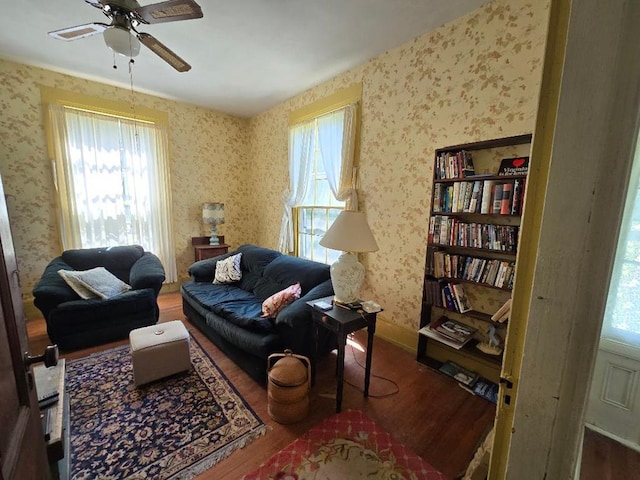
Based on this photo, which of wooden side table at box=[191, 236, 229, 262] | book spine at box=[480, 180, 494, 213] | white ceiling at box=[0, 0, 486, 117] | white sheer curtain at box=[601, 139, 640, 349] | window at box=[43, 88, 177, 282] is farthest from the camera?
wooden side table at box=[191, 236, 229, 262]

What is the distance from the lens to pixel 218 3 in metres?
1.93

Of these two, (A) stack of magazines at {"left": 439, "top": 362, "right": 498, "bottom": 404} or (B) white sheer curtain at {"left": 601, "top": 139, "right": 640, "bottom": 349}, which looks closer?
(B) white sheer curtain at {"left": 601, "top": 139, "right": 640, "bottom": 349}

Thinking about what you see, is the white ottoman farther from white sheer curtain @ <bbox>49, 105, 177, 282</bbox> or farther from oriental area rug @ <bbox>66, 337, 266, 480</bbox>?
white sheer curtain @ <bbox>49, 105, 177, 282</bbox>

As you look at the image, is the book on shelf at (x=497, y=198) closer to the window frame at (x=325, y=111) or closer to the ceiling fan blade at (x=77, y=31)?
the window frame at (x=325, y=111)

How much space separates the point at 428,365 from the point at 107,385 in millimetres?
2590

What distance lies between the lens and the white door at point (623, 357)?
1.39 metres

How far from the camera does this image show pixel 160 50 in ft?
6.39

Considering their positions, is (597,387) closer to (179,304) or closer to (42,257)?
(179,304)

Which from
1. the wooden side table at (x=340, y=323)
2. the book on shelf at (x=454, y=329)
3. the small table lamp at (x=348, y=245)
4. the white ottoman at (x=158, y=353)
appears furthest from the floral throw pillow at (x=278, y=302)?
the book on shelf at (x=454, y=329)

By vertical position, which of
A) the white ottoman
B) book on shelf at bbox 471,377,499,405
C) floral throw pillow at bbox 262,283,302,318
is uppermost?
floral throw pillow at bbox 262,283,302,318

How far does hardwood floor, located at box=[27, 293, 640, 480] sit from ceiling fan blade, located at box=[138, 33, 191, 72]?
250 centimetres

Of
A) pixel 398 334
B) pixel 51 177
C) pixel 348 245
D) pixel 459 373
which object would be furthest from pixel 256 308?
pixel 51 177

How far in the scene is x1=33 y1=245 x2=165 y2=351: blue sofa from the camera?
2.35 meters

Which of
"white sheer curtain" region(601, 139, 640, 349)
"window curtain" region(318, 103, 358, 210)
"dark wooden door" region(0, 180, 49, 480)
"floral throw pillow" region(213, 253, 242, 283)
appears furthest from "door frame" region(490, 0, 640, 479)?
"floral throw pillow" region(213, 253, 242, 283)
